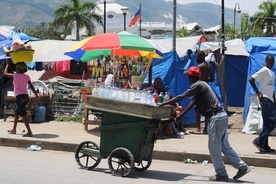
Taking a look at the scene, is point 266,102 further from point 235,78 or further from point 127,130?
point 235,78

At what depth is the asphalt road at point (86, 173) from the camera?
7.79 metres

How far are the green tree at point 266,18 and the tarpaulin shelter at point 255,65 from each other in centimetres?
3869

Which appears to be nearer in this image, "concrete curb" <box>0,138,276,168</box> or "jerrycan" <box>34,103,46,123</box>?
"concrete curb" <box>0,138,276,168</box>

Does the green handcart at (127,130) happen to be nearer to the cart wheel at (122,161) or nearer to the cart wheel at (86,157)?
the cart wheel at (122,161)

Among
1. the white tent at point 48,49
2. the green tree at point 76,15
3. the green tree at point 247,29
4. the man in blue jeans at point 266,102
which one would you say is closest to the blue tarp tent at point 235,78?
the white tent at point 48,49

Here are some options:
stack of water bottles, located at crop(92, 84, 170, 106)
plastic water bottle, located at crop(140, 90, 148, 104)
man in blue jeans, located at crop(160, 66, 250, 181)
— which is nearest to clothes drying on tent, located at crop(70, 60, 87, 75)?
stack of water bottles, located at crop(92, 84, 170, 106)

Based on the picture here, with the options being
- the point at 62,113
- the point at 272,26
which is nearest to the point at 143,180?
the point at 62,113

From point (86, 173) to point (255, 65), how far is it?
5.90m

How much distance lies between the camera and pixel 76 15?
5188 centimetres

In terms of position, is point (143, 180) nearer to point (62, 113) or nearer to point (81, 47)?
point (81, 47)

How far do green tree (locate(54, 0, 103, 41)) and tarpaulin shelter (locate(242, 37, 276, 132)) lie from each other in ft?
132

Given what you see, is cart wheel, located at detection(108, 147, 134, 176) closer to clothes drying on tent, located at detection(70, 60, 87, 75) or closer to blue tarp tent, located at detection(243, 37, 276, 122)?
blue tarp tent, located at detection(243, 37, 276, 122)

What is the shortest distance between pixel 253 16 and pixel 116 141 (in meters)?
45.8

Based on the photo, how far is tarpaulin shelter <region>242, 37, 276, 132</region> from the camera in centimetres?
1205
